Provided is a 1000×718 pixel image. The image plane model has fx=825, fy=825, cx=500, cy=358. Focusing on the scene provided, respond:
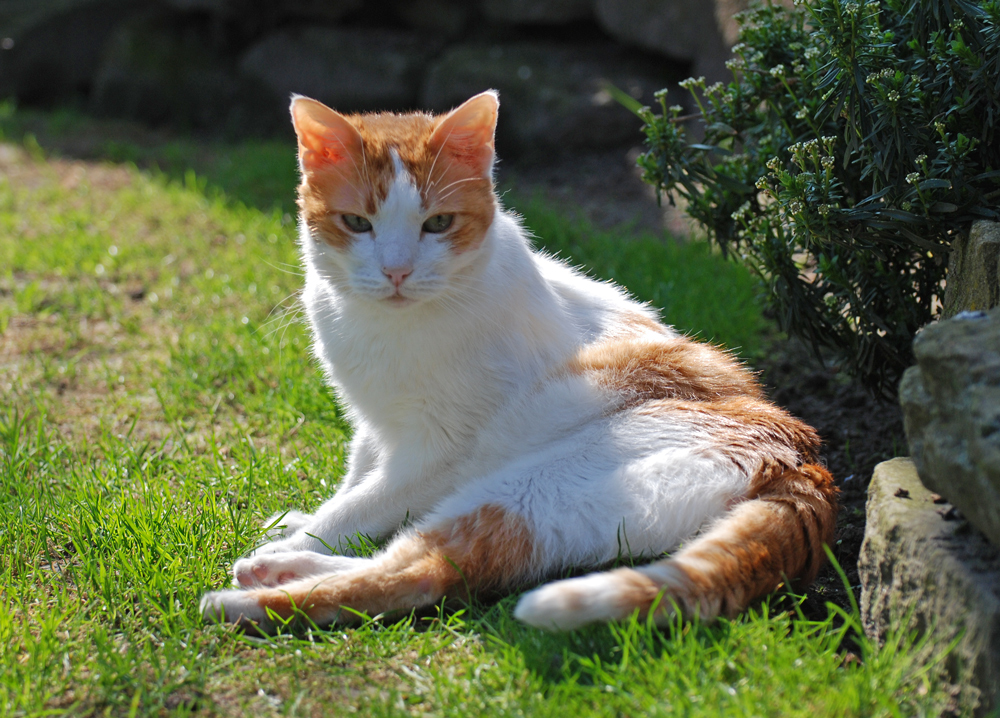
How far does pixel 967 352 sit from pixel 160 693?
1887mm

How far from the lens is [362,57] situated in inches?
286

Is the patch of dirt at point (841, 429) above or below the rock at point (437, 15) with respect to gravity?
below

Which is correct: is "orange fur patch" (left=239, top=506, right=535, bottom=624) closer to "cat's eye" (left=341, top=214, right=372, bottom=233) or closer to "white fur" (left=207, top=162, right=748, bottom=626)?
"white fur" (left=207, top=162, right=748, bottom=626)

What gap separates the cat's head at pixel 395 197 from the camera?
2.33m

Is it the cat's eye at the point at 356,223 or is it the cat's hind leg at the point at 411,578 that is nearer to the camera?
the cat's hind leg at the point at 411,578

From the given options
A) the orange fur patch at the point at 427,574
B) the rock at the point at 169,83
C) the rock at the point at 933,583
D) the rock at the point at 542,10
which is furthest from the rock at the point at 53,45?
the rock at the point at 933,583

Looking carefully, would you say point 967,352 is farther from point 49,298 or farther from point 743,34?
point 49,298

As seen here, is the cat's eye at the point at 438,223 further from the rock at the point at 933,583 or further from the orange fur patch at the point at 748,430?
the rock at the point at 933,583

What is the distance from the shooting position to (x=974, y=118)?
2293 mm

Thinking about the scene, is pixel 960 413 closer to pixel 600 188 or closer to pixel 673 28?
pixel 600 188

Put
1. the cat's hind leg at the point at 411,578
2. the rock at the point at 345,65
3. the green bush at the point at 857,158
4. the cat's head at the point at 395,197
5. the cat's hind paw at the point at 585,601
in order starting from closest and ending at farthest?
the cat's hind paw at the point at 585,601 < the cat's hind leg at the point at 411,578 < the green bush at the point at 857,158 < the cat's head at the point at 395,197 < the rock at the point at 345,65

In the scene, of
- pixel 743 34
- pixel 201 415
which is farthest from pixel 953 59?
pixel 201 415

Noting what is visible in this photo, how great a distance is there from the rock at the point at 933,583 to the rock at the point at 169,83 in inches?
285

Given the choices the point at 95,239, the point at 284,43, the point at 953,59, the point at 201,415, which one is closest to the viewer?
the point at 953,59
